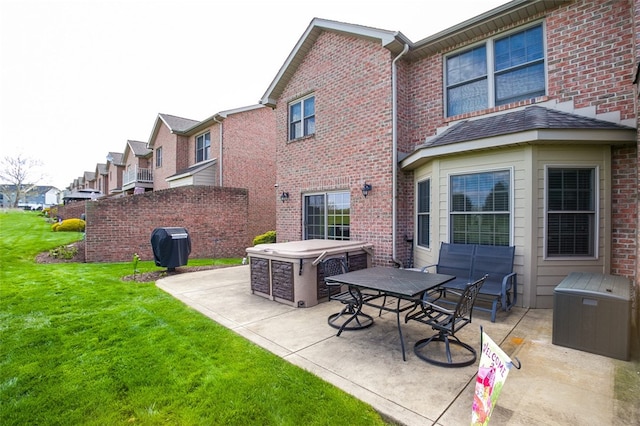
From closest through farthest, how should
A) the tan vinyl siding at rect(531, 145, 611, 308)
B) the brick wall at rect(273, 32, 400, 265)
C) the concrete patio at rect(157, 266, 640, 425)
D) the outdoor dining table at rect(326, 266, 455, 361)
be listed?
the concrete patio at rect(157, 266, 640, 425) < the outdoor dining table at rect(326, 266, 455, 361) < the tan vinyl siding at rect(531, 145, 611, 308) < the brick wall at rect(273, 32, 400, 265)

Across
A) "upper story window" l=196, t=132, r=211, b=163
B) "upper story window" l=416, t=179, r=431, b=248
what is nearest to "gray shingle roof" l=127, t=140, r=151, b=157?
"upper story window" l=196, t=132, r=211, b=163

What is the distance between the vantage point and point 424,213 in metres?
7.32

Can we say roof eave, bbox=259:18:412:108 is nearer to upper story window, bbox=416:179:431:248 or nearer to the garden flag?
upper story window, bbox=416:179:431:248

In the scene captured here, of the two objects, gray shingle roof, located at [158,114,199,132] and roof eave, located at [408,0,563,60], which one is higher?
gray shingle roof, located at [158,114,199,132]

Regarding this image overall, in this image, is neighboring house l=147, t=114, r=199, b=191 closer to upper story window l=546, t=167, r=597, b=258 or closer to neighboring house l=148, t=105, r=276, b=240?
neighboring house l=148, t=105, r=276, b=240

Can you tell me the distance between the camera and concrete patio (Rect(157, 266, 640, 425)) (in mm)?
2588

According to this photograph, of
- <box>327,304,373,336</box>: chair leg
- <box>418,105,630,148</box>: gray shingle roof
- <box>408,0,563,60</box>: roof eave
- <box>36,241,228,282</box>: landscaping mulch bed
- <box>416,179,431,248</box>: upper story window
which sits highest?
<box>408,0,563,60</box>: roof eave

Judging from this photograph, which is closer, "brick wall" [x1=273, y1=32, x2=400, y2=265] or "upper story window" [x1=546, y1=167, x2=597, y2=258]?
"upper story window" [x1=546, y1=167, x2=597, y2=258]

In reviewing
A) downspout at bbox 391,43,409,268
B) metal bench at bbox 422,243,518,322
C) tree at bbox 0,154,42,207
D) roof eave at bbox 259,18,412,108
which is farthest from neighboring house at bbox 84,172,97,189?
metal bench at bbox 422,243,518,322

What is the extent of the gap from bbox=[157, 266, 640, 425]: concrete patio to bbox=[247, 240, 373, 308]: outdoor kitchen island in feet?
1.32

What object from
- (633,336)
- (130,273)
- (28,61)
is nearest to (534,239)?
(633,336)

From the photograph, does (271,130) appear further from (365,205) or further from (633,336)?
(633,336)

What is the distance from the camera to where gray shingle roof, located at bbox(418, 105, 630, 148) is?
16.4 ft

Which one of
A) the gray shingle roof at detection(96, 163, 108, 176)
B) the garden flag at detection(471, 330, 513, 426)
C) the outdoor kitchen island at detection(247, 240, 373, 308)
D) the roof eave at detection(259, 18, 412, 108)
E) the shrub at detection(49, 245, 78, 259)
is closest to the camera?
the garden flag at detection(471, 330, 513, 426)
